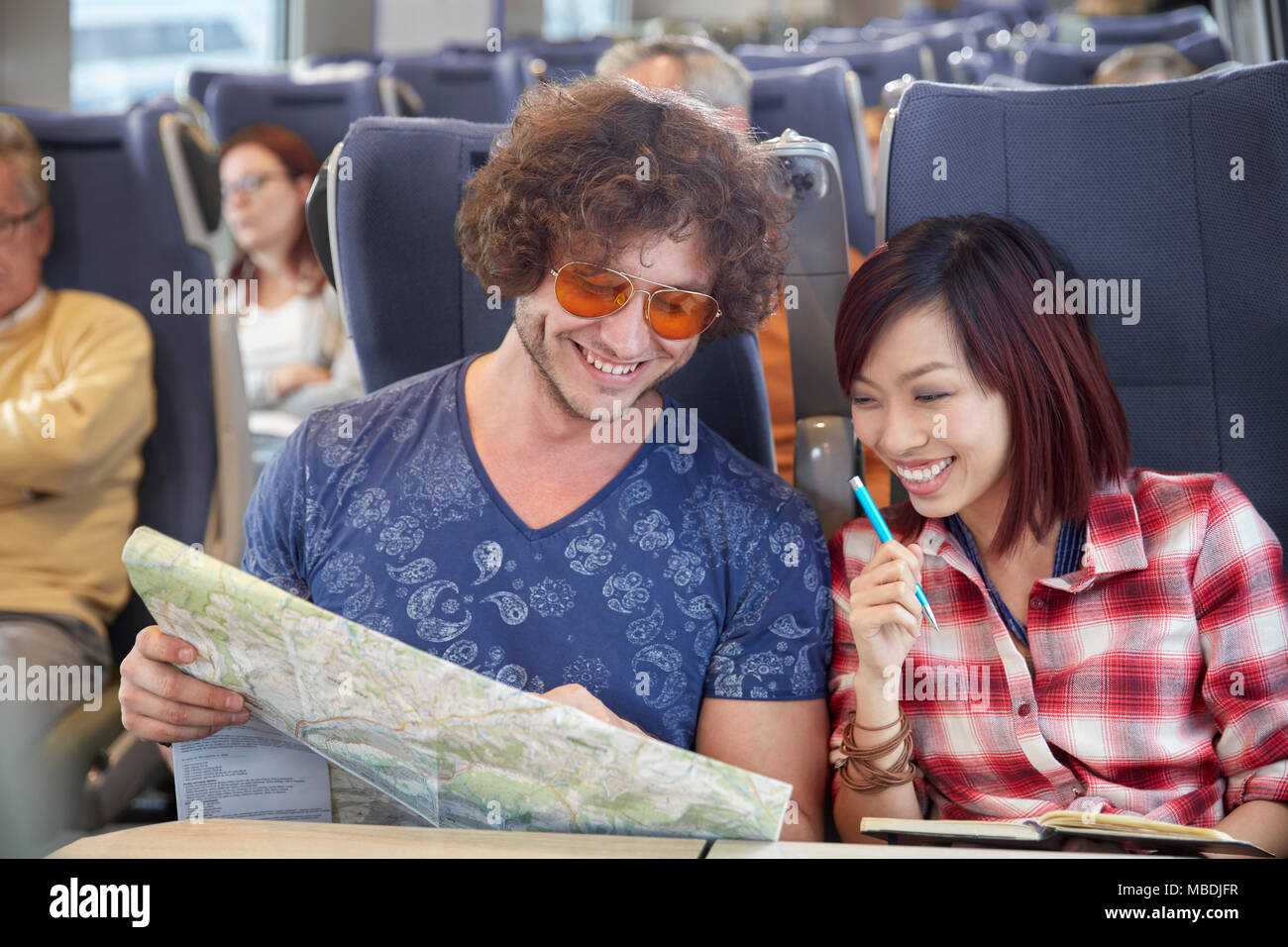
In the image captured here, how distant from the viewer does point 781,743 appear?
4.11 feet

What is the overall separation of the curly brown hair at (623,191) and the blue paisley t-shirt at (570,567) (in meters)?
0.21

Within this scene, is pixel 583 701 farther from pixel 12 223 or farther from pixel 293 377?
pixel 293 377

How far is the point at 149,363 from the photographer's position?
6.95 feet

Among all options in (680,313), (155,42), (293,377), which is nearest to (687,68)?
(293,377)

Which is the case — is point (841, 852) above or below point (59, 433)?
below

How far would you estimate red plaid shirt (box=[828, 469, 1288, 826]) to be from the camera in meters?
1.19

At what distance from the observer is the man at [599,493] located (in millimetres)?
1254

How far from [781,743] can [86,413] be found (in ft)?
4.62

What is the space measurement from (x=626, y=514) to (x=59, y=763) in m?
0.91

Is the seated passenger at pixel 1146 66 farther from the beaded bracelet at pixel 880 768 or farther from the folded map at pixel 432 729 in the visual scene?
the folded map at pixel 432 729

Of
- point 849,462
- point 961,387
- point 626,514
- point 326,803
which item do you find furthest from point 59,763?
point 961,387

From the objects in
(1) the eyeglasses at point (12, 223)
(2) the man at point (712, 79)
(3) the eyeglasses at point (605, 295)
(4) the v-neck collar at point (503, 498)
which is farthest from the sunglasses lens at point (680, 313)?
(1) the eyeglasses at point (12, 223)

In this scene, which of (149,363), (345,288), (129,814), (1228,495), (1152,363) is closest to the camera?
(1228,495)

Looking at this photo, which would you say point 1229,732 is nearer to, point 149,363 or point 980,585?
point 980,585
